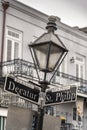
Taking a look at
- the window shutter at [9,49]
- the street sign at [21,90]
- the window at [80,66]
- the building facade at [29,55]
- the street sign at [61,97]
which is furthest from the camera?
the window at [80,66]

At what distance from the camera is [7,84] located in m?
4.82

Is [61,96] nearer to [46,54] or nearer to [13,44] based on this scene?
[46,54]

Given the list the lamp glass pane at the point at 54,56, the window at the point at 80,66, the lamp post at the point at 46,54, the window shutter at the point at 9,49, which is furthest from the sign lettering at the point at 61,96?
the window at the point at 80,66

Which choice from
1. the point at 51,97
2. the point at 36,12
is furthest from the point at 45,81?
the point at 36,12

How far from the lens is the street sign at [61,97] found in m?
5.25

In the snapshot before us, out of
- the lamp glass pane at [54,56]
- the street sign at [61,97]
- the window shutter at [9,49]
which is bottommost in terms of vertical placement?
the street sign at [61,97]

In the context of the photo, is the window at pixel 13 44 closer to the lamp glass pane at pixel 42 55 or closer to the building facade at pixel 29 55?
the building facade at pixel 29 55

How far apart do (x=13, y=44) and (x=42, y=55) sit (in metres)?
11.2

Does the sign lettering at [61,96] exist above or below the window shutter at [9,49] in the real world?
below

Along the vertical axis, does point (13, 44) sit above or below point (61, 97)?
above

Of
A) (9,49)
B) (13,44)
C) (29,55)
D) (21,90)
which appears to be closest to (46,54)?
(21,90)

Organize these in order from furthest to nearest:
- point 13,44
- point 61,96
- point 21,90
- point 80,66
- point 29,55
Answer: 1. point 80,66
2. point 29,55
3. point 13,44
4. point 61,96
5. point 21,90

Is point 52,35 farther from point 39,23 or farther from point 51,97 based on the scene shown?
Result: point 39,23

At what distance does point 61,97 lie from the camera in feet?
17.5
